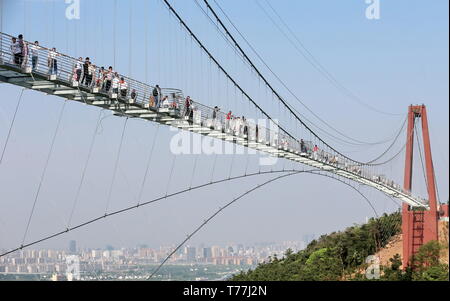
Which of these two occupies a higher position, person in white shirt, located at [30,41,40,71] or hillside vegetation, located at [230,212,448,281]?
person in white shirt, located at [30,41,40,71]

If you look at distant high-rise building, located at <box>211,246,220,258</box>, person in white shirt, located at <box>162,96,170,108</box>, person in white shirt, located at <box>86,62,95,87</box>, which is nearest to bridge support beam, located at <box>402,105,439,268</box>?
distant high-rise building, located at <box>211,246,220,258</box>

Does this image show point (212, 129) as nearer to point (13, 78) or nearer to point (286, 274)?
point (13, 78)

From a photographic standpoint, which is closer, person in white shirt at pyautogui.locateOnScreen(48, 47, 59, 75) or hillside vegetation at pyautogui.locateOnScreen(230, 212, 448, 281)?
person in white shirt at pyautogui.locateOnScreen(48, 47, 59, 75)

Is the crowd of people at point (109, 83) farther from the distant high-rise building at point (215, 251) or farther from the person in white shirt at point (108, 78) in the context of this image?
the distant high-rise building at point (215, 251)

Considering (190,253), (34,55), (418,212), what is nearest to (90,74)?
(34,55)

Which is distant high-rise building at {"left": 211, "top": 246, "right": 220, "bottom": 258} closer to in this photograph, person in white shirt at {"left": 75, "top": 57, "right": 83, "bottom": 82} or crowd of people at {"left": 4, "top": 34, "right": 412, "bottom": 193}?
crowd of people at {"left": 4, "top": 34, "right": 412, "bottom": 193}

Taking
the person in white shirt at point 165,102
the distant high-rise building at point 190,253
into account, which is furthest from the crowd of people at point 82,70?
the distant high-rise building at point 190,253

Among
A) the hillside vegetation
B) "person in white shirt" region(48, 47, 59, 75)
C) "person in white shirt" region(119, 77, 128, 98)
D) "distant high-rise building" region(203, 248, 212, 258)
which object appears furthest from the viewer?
the hillside vegetation
